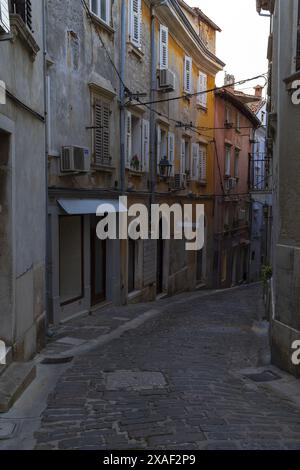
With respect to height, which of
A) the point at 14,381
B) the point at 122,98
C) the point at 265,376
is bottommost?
the point at 265,376

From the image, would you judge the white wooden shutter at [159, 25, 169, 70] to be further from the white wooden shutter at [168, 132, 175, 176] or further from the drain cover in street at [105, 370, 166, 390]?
the drain cover in street at [105, 370, 166, 390]

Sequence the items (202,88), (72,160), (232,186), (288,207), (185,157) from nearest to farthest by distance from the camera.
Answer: (288,207) < (72,160) < (185,157) < (202,88) < (232,186)

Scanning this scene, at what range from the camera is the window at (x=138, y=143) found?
14600mm

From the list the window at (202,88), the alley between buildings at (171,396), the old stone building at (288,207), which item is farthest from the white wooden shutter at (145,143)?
the old stone building at (288,207)

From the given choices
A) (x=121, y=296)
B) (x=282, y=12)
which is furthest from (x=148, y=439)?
(x=121, y=296)

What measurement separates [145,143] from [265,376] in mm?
9874

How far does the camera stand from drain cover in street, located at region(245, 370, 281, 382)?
283 inches

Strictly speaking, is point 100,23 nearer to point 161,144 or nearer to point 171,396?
point 161,144

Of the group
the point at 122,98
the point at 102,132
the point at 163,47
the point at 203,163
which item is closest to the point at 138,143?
the point at 122,98

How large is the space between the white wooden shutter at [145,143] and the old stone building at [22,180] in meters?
7.31

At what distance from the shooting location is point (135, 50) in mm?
14672

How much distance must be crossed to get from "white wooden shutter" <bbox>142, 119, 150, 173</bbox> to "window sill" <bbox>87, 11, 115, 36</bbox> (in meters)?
3.24
